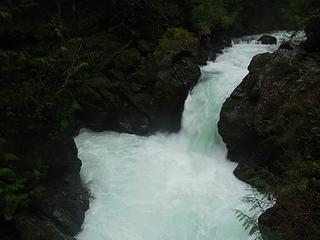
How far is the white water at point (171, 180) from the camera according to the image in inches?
340

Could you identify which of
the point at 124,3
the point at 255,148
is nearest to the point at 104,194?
the point at 255,148

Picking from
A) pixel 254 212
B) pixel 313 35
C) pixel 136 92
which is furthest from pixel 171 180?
pixel 313 35

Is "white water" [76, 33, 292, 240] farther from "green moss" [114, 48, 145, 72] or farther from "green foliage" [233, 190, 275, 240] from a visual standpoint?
"green moss" [114, 48, 145, 72]

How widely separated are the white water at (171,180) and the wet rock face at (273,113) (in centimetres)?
73

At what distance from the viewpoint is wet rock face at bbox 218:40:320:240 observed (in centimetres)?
838

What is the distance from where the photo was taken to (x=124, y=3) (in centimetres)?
1355

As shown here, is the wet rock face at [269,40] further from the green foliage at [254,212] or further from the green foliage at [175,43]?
the green foliage at [254,212]

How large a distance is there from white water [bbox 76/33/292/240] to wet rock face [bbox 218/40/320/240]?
73 centimetres

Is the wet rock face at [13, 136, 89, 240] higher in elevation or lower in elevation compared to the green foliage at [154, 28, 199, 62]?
lower

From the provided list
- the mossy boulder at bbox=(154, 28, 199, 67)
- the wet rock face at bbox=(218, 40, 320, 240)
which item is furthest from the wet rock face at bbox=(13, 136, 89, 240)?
the mossy boulder at bbox=(154, 28, 199, 67)

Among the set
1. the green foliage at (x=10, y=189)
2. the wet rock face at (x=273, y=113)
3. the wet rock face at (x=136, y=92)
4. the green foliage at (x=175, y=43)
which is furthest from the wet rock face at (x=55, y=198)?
the green foliage at (x=175, y=43)

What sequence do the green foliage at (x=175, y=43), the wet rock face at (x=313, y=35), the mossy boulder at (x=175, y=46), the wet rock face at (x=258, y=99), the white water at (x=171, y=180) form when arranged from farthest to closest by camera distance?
the green foliage at (x=175, y=43)
the mossy boulder at (x=175, y=46)
the wet rock face at (x=313, y=35)
the wet rock face at (x=258, y=99)
the white water at (x=171, y=180)

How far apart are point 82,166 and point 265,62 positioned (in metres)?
5.96

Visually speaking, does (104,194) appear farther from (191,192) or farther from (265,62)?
(265,62)
